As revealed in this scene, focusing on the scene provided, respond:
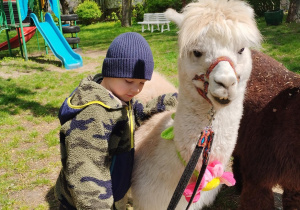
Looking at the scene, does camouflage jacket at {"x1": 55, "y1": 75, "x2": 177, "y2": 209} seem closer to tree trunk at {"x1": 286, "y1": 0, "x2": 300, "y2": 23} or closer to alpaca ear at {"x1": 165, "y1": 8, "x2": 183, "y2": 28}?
alpaca ear at {"x1": 165, "y1": 8, "x2": 183, "y2": 28}

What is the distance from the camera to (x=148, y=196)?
188cm

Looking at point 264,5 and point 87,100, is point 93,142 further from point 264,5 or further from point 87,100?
point 264,5

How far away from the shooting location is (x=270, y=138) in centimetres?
213

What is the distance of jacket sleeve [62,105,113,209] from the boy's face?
0.65ft

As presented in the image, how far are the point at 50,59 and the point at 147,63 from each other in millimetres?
8209

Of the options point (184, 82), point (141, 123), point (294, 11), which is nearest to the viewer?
point (184, 82)

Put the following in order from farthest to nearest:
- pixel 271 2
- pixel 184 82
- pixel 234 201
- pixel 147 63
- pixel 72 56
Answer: pixel 271 2 → pixel 72 56 → pixel 234 201 → pixel 147 63 → pixel 184 82

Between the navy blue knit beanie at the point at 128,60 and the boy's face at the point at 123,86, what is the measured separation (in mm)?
48

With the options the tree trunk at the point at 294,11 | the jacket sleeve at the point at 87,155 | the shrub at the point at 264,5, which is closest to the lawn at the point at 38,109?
the jacket sleeve at the point at 87,155

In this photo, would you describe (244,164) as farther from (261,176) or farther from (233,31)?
(233,31)

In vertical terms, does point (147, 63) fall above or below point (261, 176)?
above

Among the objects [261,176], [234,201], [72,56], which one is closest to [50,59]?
[72,56]

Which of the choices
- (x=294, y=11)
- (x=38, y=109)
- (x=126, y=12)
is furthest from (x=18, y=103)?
(x=126, y=12)

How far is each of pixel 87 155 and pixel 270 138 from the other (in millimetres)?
1287
